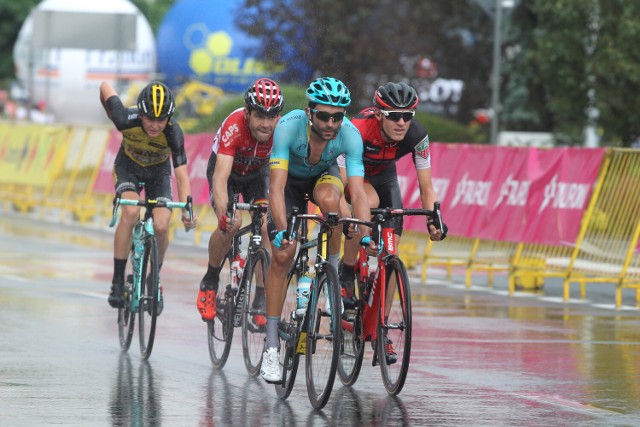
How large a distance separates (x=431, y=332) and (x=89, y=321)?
2929mm

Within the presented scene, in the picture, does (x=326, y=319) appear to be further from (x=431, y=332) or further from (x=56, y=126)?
(x=56, y=126)

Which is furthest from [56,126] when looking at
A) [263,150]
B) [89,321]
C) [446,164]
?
[263,150]

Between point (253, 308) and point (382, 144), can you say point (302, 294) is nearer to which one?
point (253, 308)

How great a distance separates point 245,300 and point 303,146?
1593 millimetres

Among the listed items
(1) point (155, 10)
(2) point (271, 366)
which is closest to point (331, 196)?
(2) point (271, 366)

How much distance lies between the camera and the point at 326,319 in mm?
9781

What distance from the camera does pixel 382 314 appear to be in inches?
391

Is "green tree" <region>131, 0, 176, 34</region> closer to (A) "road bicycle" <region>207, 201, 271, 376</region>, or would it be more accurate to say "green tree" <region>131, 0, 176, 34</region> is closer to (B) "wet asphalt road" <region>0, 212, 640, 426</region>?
(B) "wet asphalt road" <region>0, 212, 640, 426</region>

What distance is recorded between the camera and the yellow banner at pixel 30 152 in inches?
1201

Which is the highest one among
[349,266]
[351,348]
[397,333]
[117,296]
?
[349,266]

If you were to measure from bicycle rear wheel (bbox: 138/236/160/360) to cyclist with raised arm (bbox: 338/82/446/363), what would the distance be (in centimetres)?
143

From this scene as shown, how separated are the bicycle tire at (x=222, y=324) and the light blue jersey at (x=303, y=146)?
1.62m

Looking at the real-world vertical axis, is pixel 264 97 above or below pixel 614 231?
above

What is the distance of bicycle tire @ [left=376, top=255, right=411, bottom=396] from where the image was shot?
956 centimetres
